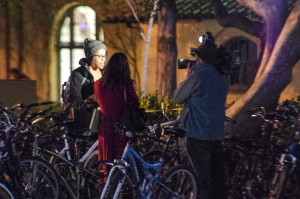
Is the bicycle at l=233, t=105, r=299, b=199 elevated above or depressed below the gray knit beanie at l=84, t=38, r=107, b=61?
below

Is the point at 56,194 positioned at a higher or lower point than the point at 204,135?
lower

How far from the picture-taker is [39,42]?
1947cm

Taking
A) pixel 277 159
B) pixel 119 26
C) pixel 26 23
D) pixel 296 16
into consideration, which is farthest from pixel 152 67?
pixel 277 159

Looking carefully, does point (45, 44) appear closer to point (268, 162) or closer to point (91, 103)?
point (91, 103)

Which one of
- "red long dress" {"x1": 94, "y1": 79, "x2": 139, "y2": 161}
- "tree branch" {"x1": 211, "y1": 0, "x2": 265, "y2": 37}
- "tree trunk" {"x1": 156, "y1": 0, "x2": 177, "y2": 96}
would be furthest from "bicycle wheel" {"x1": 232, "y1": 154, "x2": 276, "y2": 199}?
"tree trunk" {"x1": 156, "y1": 0, "x2": 177, "y2": 96}

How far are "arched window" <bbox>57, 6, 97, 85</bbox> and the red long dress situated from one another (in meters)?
12.3

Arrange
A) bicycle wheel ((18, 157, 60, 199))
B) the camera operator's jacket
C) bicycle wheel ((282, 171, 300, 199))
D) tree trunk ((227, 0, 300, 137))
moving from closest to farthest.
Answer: the camera operator's jacket < bicycle wheel ((18, 157, 60, 199)) < bicycle wheel ((282, 171, 300, 199)) < tree trunk ((227, 0, 300, 137))

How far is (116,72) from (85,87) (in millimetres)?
972

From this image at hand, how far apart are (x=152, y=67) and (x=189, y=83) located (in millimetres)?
11796

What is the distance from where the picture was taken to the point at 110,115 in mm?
6898

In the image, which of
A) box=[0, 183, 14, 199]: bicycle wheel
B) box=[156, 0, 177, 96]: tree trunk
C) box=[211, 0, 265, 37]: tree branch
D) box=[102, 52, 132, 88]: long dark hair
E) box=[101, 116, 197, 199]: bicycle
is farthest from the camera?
box=[156, 0, 177, 96]: tree trunk

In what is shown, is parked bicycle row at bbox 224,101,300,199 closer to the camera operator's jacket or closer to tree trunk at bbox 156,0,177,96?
the camera operator's jacket

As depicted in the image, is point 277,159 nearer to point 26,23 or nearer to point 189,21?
point 189,21

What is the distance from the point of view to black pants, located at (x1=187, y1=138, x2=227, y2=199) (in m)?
6.18
